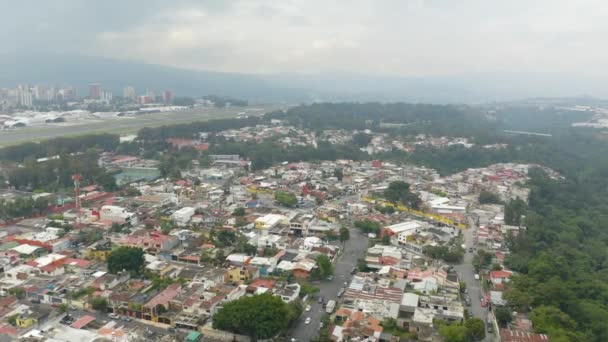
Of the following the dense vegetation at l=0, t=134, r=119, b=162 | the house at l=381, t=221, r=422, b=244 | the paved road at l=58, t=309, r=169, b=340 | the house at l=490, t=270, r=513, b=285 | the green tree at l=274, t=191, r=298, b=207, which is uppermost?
the dense vegetation at l=0, t=134, r=119, b=162

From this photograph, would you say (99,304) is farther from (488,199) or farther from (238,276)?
(488,199)

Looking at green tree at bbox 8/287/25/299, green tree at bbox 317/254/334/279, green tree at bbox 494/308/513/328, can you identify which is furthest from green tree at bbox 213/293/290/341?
green tree at bbox 8/287/25/299

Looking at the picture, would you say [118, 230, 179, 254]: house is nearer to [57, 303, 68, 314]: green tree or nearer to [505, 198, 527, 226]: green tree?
[57, 303, 68, 314]: green tree

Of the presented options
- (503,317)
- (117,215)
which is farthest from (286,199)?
(503,317)

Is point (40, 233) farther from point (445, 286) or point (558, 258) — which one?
point (558, 258)

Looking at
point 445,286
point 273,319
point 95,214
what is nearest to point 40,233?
point 95,214

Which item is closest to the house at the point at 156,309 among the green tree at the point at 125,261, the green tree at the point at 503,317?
the green tree at the point at 125,261
